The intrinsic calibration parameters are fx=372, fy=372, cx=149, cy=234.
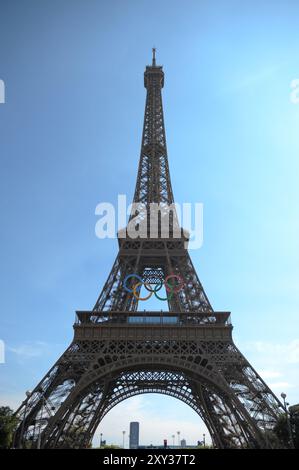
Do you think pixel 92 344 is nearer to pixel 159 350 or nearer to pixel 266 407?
pixel 159 350

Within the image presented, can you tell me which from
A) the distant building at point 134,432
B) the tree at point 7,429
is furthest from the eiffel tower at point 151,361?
the distant building at point 134,432

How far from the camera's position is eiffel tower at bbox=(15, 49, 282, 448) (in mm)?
31859

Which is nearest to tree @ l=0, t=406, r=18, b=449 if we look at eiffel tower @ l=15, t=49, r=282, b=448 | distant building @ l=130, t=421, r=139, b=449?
eiffel tower @ l=15, t=49, r=282, b=448

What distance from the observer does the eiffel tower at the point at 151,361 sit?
31.9m

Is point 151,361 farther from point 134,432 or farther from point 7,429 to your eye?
point 134,432

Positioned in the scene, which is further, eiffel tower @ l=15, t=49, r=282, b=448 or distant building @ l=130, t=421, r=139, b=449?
distant building @ l=130, t=421, r=139, b=449

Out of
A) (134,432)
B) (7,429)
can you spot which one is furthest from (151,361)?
(134,432)

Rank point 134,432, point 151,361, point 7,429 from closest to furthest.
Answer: point 7,429 → point 151,361 → point 134,432

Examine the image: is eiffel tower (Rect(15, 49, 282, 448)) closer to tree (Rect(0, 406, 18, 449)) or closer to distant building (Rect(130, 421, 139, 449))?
tree (Rect(0, 406, 18, 449))

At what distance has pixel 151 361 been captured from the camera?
3416 cm

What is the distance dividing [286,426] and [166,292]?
18340mm

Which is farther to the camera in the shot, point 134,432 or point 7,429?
point 134,432

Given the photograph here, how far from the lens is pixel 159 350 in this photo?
35.6m
